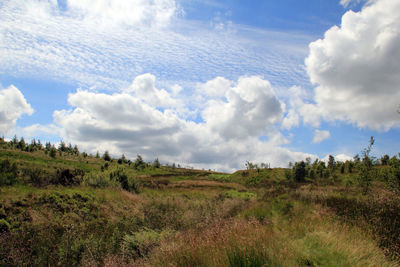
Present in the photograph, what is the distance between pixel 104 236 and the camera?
7.38 meters

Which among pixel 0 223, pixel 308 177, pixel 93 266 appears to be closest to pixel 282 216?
pixel 93 266

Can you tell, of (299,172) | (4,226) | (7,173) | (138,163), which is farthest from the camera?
(138,163)

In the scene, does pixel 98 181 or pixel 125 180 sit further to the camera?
pixel 125 180

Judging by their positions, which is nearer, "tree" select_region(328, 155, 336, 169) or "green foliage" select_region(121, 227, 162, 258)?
"green foliage" select_region(121, 227, 162, 258)

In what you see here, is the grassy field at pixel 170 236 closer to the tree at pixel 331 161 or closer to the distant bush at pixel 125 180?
the distant bush at pixel 125 180

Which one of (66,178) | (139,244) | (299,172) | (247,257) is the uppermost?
(299,172)

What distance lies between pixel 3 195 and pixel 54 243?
3.75m

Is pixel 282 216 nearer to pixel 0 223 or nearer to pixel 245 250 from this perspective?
pixel 245 250

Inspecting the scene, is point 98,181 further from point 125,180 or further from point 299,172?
point 299,172

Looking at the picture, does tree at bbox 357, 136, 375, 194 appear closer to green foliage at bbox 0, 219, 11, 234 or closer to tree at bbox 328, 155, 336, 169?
green foliage at bbox 0, 219, 11, 234

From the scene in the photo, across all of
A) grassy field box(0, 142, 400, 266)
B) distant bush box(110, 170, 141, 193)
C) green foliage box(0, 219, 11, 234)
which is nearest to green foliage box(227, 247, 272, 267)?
grassy field box(0, 142, 400, 266)

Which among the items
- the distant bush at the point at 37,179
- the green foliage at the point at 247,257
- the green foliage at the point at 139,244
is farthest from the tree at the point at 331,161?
the green foliage at the point at 247,257

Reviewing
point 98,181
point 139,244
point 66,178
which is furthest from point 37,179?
point 139,244

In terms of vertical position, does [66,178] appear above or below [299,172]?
below
